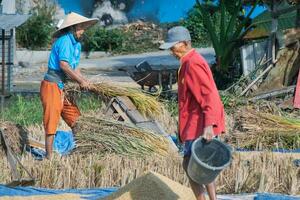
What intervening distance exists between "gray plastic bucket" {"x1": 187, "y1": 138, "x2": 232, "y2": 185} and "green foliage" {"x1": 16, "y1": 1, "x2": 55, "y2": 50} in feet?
70.3

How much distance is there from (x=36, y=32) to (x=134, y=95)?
18758 millimetres

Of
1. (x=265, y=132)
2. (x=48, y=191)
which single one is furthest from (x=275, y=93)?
(x=48, y=191)

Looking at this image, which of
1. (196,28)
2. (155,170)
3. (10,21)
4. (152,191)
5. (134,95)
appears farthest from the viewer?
(196,28)

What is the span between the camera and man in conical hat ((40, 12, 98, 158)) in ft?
25.8

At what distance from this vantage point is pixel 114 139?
7.95 m

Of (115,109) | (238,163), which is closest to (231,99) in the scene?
(115,109)

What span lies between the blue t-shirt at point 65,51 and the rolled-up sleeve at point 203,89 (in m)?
2.35

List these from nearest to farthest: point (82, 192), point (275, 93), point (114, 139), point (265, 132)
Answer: point (82, 192), point (114, 139), point (265, 132), point (275, 93)

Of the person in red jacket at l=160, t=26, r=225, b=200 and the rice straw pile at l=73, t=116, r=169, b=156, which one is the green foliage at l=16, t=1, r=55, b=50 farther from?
the person in red jacket at l=160, t=26, r=225, b=200

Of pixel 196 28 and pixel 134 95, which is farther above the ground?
pixel 196 28

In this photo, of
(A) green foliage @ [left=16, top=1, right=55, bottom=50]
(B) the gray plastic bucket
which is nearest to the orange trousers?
(B) the gray plastic bucket

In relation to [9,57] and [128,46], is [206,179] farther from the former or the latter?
[128,46]

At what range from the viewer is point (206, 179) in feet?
18.1

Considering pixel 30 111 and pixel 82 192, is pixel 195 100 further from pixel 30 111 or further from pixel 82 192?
pixel 30 111
